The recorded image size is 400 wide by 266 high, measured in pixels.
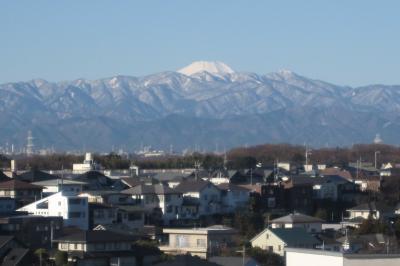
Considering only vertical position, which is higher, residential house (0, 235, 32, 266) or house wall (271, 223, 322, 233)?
house wall (271, 223, 322, 233)

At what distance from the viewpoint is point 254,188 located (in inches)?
1474

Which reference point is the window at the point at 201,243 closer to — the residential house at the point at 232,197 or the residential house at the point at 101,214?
the residential house at the point at 101,214

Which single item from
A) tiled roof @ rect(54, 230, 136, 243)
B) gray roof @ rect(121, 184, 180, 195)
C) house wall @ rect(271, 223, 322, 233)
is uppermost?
gray roof @ rect(121, 184, 180, 195)

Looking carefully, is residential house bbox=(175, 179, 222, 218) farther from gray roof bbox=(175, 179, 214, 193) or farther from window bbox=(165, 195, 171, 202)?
window bbox=(165, 195, 171, 202)

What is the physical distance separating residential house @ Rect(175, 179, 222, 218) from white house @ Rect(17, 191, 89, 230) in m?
5.12

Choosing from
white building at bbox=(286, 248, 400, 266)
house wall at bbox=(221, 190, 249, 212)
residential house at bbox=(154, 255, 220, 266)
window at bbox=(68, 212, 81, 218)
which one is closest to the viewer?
white building at bbox=(286, 248, 400, 266)

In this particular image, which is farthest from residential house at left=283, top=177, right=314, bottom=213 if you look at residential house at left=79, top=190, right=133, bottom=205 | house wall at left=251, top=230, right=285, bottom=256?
house wall at left=251, top=230, right=285, bottom=256

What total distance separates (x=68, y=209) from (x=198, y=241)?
3898 mm

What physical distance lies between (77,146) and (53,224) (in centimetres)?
14438

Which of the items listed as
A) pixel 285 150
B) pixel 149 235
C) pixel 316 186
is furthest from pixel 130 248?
pixel 285 150

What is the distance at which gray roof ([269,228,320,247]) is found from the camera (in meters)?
26.5

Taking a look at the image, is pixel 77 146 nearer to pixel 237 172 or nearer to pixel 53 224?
pixel 237 172

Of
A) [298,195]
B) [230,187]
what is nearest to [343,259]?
[230,187]

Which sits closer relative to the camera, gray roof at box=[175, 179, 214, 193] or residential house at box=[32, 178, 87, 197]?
residential house at box=[32, 178, 87, 197]
